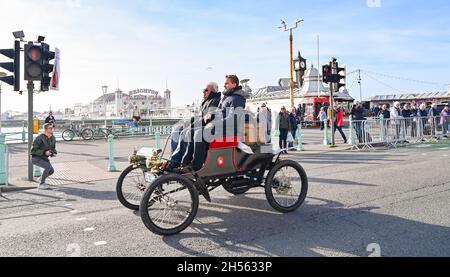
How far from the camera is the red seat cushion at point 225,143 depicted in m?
4.95

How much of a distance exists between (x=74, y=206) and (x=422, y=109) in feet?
52.6

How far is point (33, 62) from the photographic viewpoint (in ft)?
28.5

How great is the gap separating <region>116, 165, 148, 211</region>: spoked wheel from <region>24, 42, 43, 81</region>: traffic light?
479 centimetres

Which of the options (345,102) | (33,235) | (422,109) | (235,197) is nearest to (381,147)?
(422,109)

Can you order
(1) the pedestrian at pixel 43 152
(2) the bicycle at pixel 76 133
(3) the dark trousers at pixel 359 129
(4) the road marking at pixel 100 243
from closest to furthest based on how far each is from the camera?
(4) the road marking at pixel 100 243, (1) the pedestrian at pixel 43 152, (3) the dark trousers at pixel 359 129, (2) the bicycle at pixel 76 133

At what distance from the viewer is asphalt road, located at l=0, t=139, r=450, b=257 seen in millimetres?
4004

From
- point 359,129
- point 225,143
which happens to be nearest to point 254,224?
point 225,143

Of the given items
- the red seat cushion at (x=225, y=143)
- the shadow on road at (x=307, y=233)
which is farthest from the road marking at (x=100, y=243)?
the red seat cushion at (x=225, y=143)

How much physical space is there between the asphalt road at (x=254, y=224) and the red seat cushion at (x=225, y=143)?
1040mm

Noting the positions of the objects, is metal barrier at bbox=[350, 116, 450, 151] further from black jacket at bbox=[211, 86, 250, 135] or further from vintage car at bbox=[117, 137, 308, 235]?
black jacket at bbox=[211, 86, 250, 135]

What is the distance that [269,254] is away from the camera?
3.84 m

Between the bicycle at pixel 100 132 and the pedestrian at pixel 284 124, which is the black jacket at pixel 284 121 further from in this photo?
the bicycle at pixel 100 132

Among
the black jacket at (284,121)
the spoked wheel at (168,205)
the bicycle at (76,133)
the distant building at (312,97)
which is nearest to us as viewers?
the spoked wheel at (168,205)

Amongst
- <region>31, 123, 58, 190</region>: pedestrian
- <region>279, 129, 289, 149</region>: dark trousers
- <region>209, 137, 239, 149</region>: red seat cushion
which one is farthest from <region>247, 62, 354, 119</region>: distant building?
<region>209, 137, 239, 149</region>: red seat cushion
